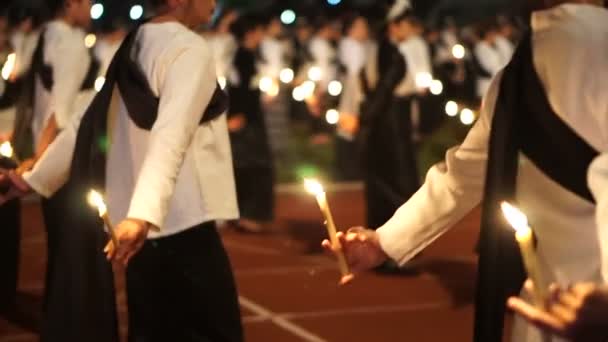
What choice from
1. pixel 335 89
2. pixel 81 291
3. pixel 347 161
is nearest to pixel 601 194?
pixel 81 291

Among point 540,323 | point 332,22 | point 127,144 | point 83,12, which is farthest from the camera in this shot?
point 332,22

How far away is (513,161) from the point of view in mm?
2701

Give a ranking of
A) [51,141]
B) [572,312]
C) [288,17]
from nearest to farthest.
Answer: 1. [572,312]
2. [51,141]
3. [288,17]

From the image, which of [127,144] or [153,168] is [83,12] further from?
[153,168]

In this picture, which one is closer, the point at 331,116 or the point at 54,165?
the point at 54,165

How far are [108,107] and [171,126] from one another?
51cm

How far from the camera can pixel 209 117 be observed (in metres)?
4.00

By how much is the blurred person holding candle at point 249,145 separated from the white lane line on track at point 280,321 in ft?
10.8

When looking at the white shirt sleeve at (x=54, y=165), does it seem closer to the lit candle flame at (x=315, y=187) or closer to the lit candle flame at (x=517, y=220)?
the lit candle flame at (x=315, y=187)

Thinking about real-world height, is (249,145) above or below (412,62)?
below

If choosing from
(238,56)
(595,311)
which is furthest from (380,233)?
(238,56)

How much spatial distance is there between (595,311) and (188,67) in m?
2.11

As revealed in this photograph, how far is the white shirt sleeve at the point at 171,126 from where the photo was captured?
11.5 ft

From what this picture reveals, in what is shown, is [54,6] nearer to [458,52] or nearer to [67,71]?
[67,71]
